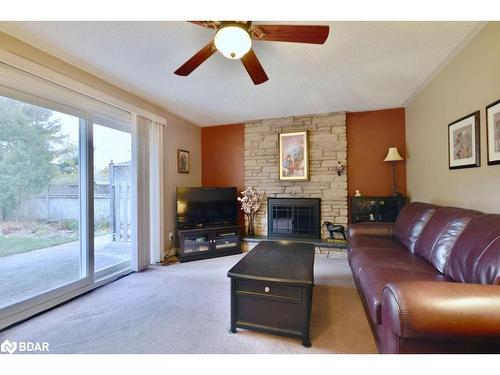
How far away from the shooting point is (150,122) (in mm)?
3314

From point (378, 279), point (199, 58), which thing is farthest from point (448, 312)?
point (199, 58)

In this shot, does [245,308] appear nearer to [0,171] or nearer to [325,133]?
[0,171]

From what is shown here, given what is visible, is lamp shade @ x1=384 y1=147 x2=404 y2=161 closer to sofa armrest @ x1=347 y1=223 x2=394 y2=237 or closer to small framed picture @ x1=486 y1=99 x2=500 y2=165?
A: sofa armrest @ x1=347 y1=223 x2=394 y2=237

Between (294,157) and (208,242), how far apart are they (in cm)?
217

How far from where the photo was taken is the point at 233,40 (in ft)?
5.01

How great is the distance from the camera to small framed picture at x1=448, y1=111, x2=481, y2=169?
1.96 meters

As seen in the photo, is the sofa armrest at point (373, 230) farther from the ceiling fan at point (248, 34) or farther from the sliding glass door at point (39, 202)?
the sliding glass door at point (39, 202)

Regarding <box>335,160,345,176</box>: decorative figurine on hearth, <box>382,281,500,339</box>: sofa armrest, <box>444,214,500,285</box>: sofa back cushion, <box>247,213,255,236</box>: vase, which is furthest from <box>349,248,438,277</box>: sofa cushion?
<box>247,213,255,236</box>: vase

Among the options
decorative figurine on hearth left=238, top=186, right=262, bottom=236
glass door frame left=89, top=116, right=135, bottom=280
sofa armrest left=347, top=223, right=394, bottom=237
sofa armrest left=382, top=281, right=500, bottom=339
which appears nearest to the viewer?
sofa armrest left=382, top=281, right=500, bottom=339

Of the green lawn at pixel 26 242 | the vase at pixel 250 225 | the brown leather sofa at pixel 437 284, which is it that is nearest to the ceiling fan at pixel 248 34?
the brown leather sofa at pixel 437 284

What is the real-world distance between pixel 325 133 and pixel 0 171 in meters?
4.14

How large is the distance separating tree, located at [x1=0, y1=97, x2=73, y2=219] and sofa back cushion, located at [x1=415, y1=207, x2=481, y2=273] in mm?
3596

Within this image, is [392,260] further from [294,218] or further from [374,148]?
[374,148]
